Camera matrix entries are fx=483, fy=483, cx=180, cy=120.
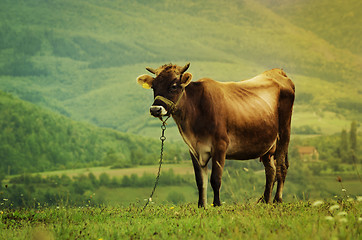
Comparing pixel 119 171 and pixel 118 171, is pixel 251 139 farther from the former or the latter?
pixel 118 171

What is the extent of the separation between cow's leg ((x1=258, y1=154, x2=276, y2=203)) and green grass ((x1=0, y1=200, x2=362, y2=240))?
114 centimetres

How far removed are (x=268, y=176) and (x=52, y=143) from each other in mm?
95568

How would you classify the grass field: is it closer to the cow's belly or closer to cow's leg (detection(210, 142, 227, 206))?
the cow's belly

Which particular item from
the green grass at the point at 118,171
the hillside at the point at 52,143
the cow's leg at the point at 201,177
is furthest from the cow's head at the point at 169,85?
the hillside at the point at 52,143

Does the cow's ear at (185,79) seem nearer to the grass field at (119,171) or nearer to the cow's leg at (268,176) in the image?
the cow's leg at (268,176)

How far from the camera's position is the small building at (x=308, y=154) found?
8719 centimetres

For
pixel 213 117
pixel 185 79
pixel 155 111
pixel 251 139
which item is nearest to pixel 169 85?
pixel 185 79

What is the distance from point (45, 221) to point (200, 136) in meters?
3.41

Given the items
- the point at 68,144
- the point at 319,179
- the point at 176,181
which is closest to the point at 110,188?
the point at 176,181

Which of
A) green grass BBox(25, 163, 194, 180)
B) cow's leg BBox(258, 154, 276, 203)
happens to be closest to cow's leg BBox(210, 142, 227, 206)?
cow's leg BBox(258, 154, 276, 203)

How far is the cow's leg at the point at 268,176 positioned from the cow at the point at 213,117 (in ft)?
Answer: 0.07

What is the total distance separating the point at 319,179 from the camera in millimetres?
83000

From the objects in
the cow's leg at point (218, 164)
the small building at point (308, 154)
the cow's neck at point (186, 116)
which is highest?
the cow's neck at point (186, 116)

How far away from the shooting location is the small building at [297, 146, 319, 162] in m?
87.2
